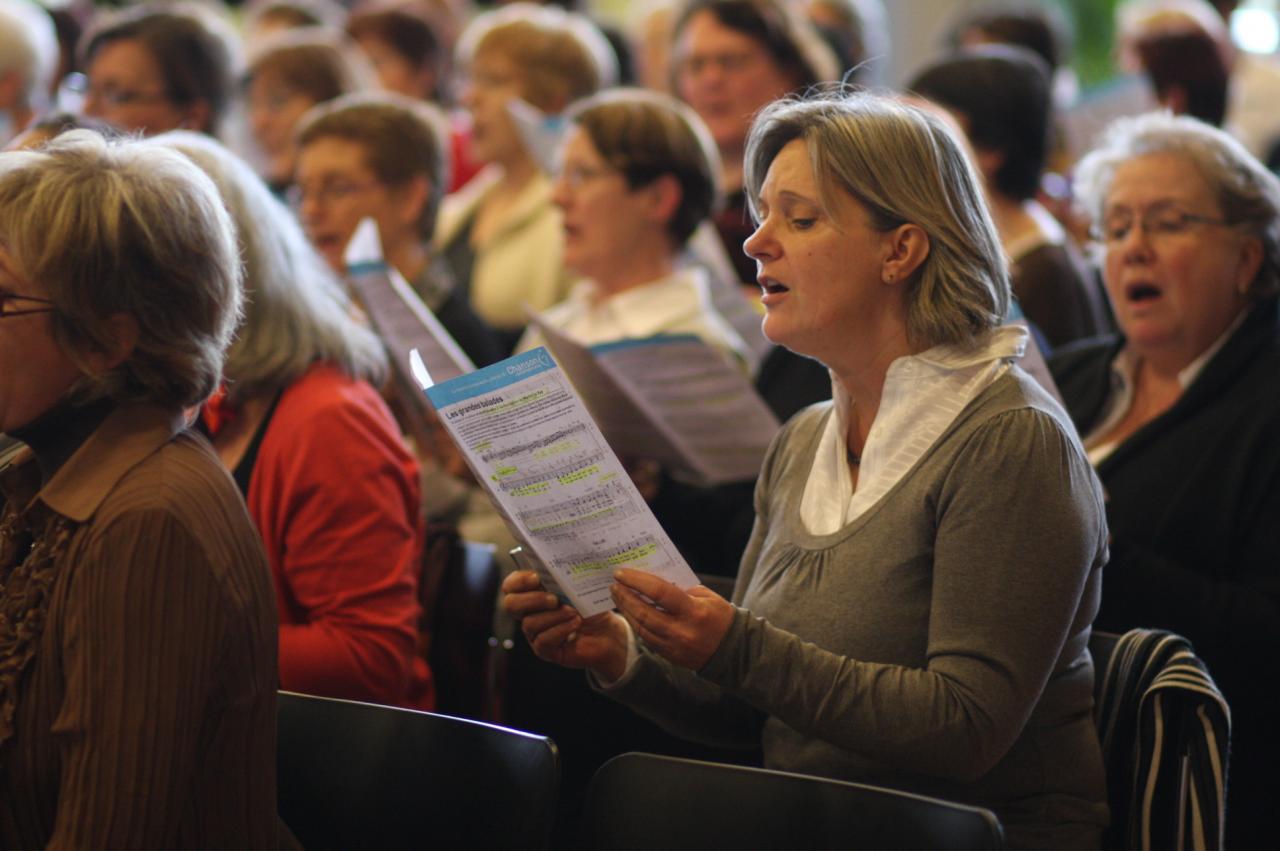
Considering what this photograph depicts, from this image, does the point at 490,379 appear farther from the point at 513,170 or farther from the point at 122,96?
the point at 513,170

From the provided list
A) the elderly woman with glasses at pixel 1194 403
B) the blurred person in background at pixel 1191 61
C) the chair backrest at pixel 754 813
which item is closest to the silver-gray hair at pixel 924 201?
the chair backrest at pixel 754 813

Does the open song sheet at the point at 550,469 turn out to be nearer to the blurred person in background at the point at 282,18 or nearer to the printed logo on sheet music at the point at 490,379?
the printed logo on sheet music at the point at 490,379

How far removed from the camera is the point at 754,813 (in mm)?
1649

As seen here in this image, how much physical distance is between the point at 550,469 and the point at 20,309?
642mm

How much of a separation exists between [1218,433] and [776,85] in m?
1.99

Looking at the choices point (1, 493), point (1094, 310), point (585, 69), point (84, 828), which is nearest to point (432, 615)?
point (1, 493)

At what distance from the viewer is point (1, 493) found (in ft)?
6.04

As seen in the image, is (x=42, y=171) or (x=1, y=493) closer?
(x=42, y=171)

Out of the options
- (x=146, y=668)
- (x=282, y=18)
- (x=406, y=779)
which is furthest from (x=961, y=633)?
(x=282, y=18)

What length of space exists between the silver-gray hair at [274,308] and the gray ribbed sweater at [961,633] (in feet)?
3.01

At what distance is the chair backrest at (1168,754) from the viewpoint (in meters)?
1.76

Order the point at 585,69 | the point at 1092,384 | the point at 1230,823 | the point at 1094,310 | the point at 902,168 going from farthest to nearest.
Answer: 1. the point at 585,69
2. the point at 1094,310
3. the point at 1092,384
4. the point at 1230,823
5. the point at 902,168

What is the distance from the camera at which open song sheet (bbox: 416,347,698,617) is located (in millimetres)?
1603

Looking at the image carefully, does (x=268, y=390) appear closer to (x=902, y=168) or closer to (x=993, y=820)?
(x=902, y=168)
